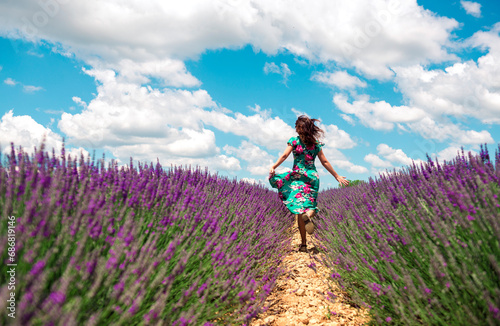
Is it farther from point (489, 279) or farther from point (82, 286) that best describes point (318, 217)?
point (82, 286)

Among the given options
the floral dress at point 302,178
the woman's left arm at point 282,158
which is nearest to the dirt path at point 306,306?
the floral dress at point 302,178

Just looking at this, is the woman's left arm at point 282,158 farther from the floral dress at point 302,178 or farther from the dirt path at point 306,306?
the dirt path at point 306,306

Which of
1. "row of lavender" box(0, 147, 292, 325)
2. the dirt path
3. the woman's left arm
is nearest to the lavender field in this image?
"row of lavender" box(0, 147, 292, 325)

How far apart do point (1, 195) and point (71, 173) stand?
55cm

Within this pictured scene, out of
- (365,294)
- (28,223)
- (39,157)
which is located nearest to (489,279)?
(365,294)

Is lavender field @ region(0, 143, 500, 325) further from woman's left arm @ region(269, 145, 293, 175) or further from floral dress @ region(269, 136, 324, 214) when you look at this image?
woman's left arm @ region(269, 145, 293, 175)

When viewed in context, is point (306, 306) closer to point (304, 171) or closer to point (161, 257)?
point (161, 257)

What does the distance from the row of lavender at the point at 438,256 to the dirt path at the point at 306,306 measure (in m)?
0.17

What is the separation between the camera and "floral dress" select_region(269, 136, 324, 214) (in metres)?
4.41

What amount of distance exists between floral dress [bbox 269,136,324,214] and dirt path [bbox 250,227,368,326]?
1.00 m

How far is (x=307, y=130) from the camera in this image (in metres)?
4.38

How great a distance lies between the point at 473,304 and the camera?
1.68 metres

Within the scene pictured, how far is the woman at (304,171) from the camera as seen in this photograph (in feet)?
14.4

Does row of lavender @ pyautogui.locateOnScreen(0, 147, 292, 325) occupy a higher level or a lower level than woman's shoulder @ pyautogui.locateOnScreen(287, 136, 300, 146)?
lower
